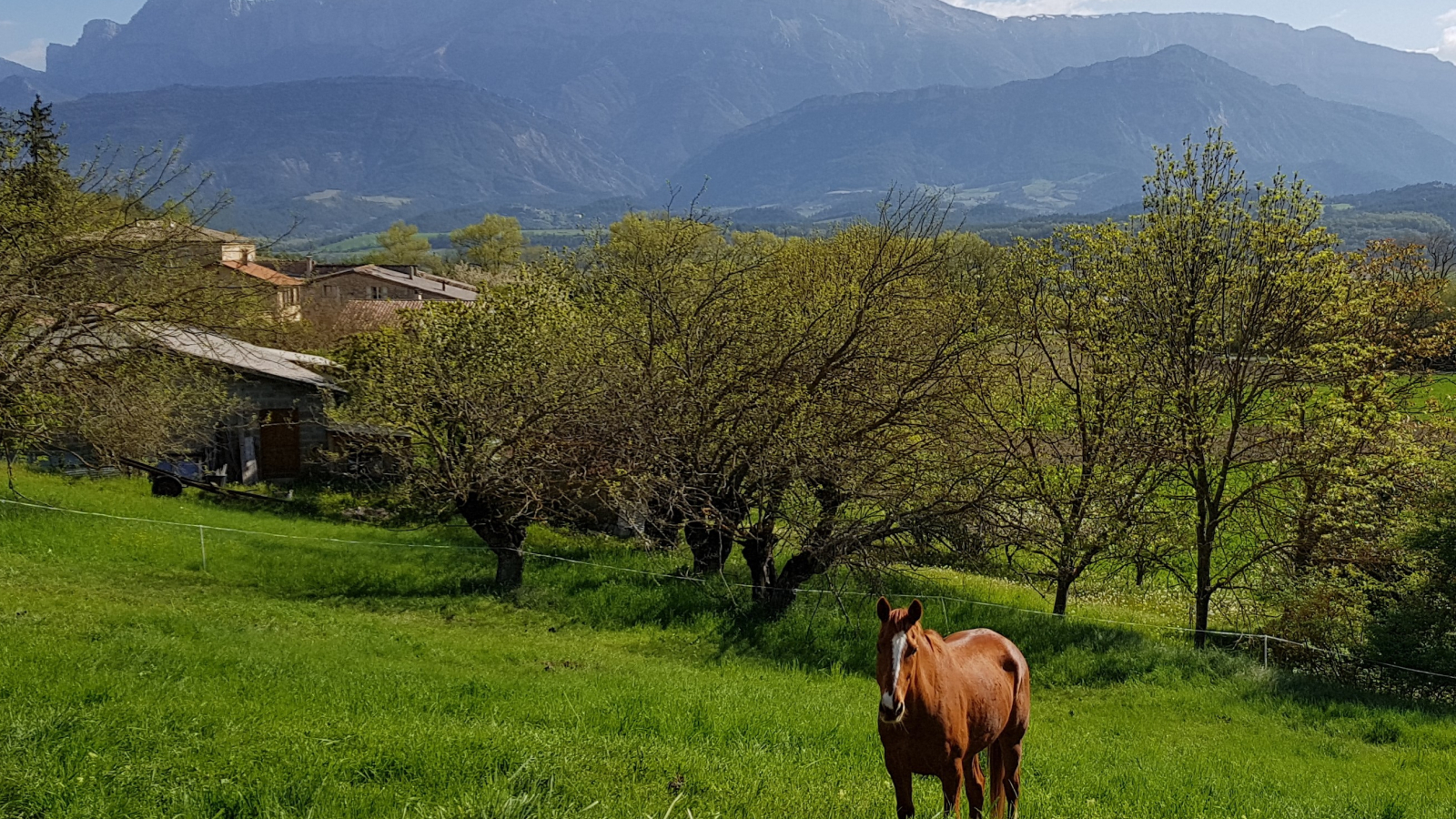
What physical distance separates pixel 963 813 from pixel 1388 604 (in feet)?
43.0

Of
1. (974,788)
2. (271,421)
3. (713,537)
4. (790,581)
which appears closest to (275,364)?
(271,421)

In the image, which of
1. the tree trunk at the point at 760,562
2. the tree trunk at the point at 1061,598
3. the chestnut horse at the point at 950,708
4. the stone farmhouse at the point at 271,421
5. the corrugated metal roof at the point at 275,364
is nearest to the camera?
the chestnut horse at the point at 950,708

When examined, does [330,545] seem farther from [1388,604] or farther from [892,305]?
[1388,604]

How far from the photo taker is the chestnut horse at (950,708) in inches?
196

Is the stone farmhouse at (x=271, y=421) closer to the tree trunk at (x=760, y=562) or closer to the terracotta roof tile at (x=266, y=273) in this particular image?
the terracotta roof tile at (x=266, y=273)

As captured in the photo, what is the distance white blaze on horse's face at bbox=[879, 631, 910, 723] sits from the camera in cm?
476

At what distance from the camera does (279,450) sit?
31969 millimetres

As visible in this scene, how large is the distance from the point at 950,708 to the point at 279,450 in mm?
31288

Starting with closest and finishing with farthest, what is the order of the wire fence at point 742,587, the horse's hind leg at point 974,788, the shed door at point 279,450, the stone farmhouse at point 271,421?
the horse's hind leg at point 974,788 → the wire fence at point 742,587 → the stone farmhouse at point 271,421 → the shed door at point 279,450

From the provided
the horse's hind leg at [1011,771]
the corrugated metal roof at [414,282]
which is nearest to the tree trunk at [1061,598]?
the horse's hind leg at [1011,771]

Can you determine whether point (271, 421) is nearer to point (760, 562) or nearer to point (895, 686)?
point (760, 562)

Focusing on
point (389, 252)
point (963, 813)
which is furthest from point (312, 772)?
point (389, 252)

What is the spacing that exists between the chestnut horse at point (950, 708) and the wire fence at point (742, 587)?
8.79 meters

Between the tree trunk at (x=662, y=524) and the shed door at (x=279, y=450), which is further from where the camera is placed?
the shed door at (x=279, y=450)
